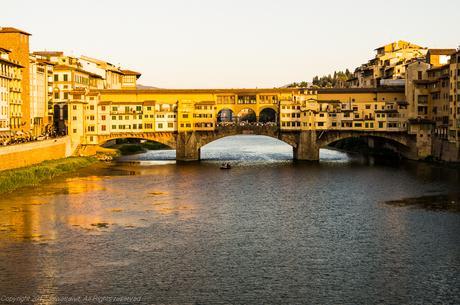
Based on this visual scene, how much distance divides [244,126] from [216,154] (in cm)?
1158

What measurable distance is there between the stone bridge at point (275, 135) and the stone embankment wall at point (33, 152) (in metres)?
6.96

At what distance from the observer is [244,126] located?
273ft

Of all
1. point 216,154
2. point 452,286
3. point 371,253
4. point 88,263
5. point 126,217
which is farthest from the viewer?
point 216,154

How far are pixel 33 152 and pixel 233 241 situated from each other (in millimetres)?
34691

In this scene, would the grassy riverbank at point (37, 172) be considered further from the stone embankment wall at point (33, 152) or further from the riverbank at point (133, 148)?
the riverbank at point (133, 148)

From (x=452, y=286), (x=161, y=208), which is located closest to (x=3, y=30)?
(x=161, y=208)

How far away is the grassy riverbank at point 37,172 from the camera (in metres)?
52.8

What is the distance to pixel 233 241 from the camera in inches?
1407

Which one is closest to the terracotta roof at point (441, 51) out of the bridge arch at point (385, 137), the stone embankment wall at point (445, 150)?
the bridge arch at point (385, 137)

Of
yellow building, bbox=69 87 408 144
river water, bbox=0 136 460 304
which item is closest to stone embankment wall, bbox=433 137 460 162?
yellow building, bbox=69 87 408 144

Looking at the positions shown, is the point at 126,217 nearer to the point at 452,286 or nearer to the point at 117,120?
the point at 452,286

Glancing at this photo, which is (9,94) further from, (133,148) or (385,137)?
(385,137)

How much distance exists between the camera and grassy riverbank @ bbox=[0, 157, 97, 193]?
52781 mm

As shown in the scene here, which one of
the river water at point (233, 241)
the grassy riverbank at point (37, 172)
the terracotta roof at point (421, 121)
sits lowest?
the river water at point (233, 241)
